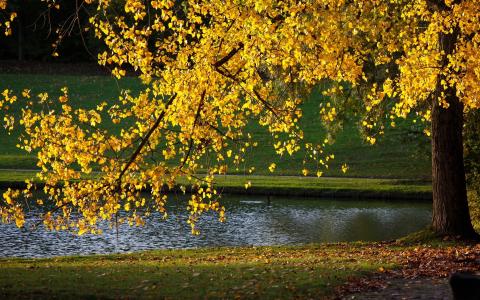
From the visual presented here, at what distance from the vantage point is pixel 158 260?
51.5 feet

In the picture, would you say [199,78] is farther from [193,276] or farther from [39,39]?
[39,39]

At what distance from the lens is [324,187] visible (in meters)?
30.2

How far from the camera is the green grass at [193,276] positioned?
35.6ft

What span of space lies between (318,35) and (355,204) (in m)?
15.9

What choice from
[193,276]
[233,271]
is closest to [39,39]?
[233,271]

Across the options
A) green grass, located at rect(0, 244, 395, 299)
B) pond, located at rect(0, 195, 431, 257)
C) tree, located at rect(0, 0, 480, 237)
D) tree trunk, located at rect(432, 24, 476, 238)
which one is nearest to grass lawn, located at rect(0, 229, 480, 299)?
green grass, located at rect(0, 244, 395, 299)

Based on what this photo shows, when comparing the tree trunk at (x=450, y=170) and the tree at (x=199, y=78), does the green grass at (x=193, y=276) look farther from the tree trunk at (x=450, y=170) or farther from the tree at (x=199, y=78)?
the tree trunk at (x=450, y=170)

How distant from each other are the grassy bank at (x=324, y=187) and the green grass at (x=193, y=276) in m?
13.4

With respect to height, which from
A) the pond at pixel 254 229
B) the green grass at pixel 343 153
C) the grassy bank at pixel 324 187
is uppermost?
the green grass at pixel 343 153

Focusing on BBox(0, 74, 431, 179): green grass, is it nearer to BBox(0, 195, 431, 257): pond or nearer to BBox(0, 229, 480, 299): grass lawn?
BBox(0, 195, 431, 257): pond

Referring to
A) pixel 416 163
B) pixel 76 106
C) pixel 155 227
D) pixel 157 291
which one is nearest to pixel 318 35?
pixel 157 291

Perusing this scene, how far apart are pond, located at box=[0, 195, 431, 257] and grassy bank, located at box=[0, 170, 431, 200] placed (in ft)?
2.45

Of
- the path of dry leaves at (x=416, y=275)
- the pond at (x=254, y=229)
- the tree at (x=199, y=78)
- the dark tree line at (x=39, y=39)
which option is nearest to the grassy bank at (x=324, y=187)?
the pond at (x=254, y=229)

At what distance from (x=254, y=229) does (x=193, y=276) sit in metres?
10.7
